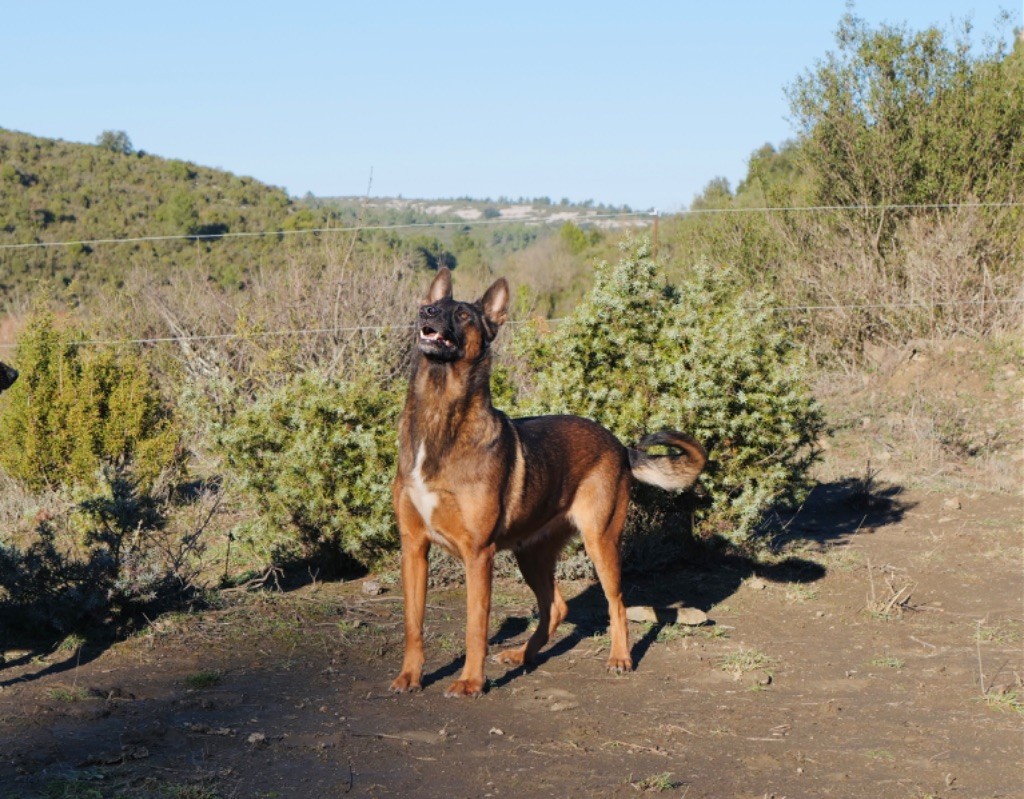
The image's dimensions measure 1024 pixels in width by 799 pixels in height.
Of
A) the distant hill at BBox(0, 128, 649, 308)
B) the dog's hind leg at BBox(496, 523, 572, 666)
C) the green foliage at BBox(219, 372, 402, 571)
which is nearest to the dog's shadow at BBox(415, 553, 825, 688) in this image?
the dog's hind leg at BBox(496, 523, 572, 666)

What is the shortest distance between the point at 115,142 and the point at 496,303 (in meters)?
49.7

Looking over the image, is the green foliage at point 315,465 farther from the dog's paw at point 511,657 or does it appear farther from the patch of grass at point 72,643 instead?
the patch of grass at point 72,643

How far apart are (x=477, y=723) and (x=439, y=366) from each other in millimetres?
1821

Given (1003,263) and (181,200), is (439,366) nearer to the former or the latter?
(1003,263)

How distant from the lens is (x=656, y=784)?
4.72 meters

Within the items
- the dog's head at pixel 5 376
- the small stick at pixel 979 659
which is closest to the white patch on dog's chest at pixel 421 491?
the dog's head at pixel 5 376

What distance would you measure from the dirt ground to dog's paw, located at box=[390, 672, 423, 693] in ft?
0.21

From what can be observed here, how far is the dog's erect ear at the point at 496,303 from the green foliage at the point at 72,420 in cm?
616

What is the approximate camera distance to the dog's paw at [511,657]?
21.9ft

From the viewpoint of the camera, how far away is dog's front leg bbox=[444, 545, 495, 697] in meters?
5.95

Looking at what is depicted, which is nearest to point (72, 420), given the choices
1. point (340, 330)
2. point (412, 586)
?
point (340, 330)

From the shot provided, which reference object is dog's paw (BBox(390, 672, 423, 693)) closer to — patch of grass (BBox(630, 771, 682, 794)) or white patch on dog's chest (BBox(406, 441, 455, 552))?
white patch on dog's chest (BBox(406, 441, 455, 552))

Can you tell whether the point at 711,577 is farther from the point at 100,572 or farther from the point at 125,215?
the point at 125,215

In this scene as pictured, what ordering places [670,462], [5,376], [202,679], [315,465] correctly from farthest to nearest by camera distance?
[315,465]
[670,462]
[202,679]
[5,376]
